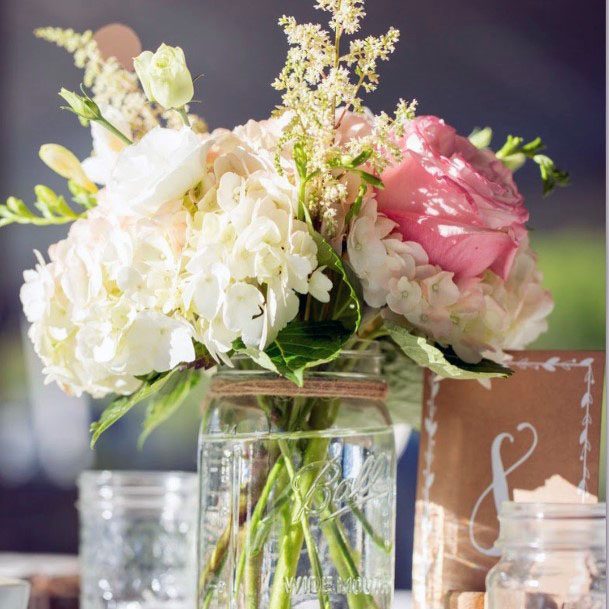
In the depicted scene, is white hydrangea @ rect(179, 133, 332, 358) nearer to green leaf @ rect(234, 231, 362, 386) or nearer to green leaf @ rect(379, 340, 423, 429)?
green leaf @ rect(234, 231, 362, 386)

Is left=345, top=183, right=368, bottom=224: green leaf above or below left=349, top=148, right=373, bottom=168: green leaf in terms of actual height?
below

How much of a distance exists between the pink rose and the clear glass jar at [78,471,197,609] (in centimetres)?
48

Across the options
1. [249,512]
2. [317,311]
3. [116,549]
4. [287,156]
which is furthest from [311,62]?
[116,549]

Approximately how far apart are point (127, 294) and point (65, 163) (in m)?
0.19

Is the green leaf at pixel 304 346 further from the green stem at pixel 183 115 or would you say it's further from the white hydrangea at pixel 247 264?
the green stem at pixel 183 115

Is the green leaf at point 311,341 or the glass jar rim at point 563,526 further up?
the green leaf at point 311,341

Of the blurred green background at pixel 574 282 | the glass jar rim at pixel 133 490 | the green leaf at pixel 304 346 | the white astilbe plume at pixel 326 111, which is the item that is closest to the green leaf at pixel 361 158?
the white astilbe plume at pixel 326 111

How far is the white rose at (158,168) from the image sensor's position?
22.5 inches

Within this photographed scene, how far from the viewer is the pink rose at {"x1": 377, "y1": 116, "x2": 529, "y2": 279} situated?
1.98 feet

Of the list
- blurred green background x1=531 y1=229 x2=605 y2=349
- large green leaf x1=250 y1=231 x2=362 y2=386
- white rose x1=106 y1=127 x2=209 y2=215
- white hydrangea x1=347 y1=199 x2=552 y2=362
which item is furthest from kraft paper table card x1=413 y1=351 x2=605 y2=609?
blurred green background x1=531 y1=229 x2=605 y2=349

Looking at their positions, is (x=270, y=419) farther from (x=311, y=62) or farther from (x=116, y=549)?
(x=116, y=549)

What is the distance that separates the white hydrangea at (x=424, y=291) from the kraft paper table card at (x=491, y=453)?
0.19 feet

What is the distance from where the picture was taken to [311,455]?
0.64 metres

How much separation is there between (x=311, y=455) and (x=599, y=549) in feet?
0.66
